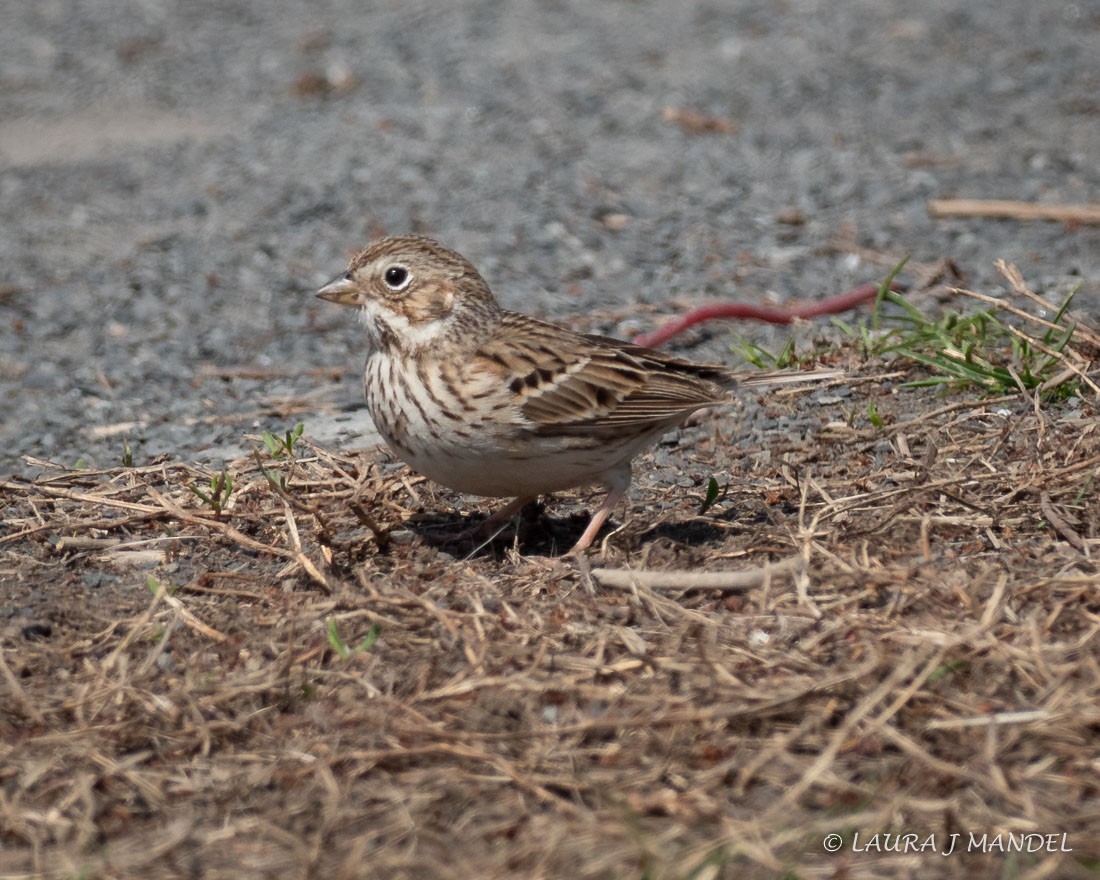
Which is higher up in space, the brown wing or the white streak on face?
the white streak on face

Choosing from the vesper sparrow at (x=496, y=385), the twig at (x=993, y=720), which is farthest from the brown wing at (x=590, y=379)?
the twig at (x=993, y=720)

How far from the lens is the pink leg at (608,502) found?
536cm

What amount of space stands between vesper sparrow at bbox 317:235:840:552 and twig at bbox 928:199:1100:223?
3798 millimetres

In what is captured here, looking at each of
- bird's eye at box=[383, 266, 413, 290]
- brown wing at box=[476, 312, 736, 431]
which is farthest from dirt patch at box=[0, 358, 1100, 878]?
bird's eye at box=[383, 266, 413, 290]

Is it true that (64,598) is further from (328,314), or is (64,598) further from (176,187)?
(176,187)

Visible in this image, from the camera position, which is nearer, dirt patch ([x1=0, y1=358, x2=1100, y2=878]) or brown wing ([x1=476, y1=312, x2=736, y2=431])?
dirt patch ([x1=0, y1=358, x2=1100, y2=878])

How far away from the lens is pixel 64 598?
4984mm

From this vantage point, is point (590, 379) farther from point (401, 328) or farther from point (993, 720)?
point (993, 720)

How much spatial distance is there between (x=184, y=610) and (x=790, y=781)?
212 centimetres

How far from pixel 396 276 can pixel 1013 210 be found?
496 cm

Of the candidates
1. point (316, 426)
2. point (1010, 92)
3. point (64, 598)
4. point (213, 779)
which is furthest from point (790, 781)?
point (1010, 92)

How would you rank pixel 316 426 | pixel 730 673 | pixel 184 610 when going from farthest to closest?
pixel 316 426 < pixel 184 610 < pixel 730 673

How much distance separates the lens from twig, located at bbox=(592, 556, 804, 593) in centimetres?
463

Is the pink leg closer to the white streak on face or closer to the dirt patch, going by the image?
the dirt patch
